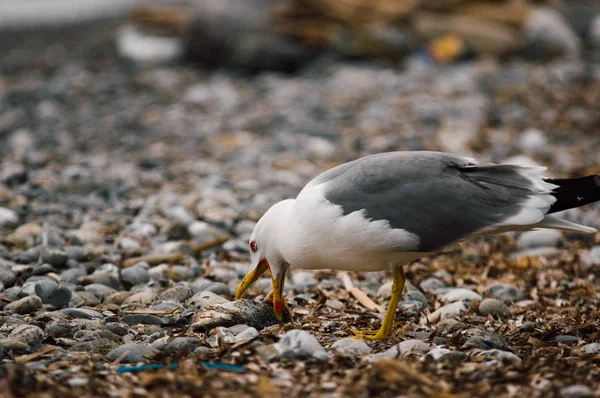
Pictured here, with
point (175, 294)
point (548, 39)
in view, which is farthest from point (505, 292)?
point (548, 39)

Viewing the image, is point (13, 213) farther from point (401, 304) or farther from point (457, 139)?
point (457, 139)

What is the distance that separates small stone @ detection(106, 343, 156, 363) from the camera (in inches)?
131

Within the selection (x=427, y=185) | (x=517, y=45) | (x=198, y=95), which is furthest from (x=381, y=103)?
(x=427, y=185)

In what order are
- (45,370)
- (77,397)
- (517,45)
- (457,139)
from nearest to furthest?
(77,397) → (45,370) → (457,139) → (517,45)

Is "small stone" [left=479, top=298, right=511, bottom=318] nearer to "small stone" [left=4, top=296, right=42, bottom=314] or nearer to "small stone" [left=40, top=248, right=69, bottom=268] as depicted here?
"small stone" [left=4, top=296, right=42, bottom=314]

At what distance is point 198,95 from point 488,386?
26.0 ft

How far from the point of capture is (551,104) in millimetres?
9617

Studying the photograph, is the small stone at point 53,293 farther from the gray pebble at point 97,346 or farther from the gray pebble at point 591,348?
the gray pebble at point 591,348

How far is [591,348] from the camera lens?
3.63 metres

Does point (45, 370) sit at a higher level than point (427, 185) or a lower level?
lower

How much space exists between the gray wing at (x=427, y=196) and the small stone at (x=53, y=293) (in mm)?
1477

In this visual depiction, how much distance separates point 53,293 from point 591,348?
2.62 m

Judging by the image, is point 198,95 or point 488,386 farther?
point 198,95

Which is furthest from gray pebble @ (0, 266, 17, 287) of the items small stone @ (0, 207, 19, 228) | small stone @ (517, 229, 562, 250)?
small stone @ (517, 229, 562, 250)
